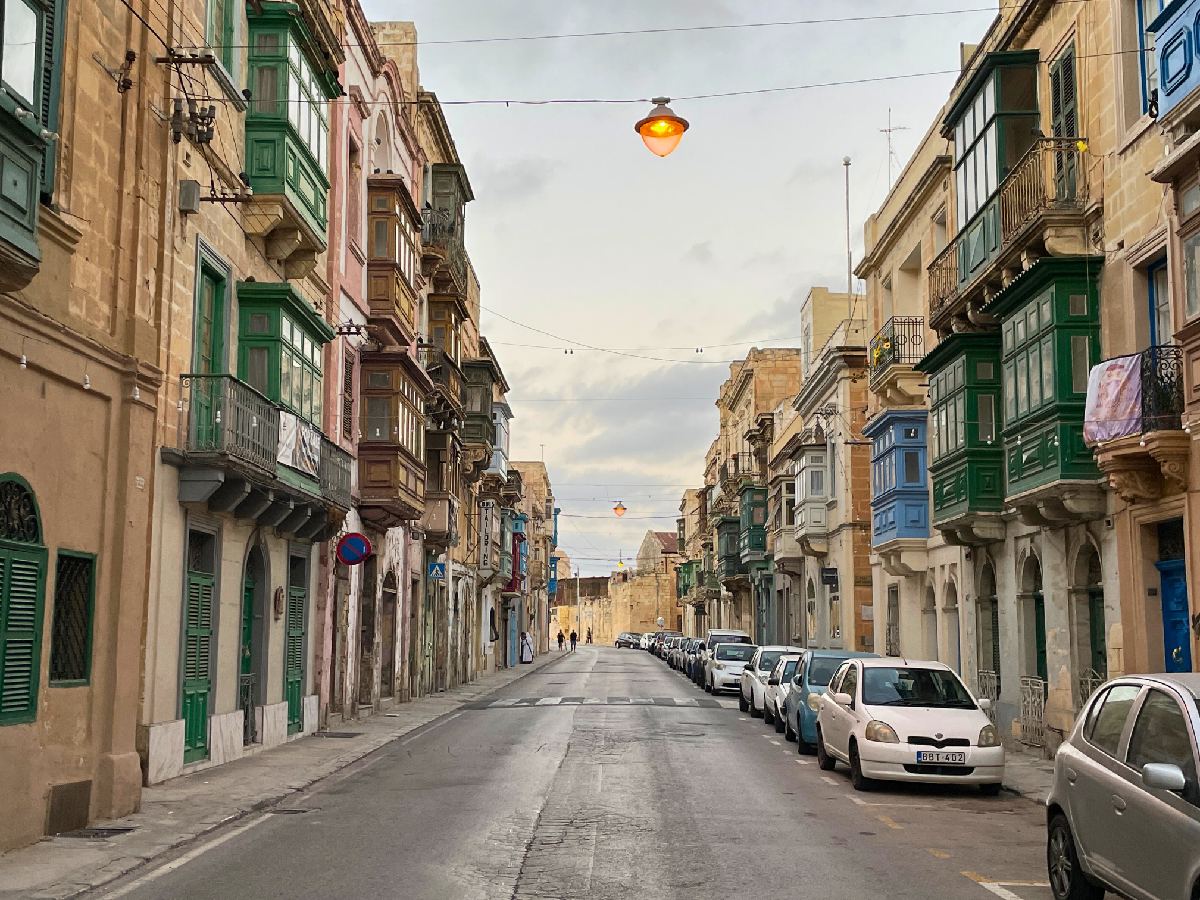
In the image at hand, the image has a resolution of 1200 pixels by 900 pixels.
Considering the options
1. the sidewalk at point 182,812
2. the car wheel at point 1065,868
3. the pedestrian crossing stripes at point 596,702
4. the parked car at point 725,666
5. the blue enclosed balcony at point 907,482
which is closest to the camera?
the car wheel at point 1065,868

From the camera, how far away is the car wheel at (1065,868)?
8414mm

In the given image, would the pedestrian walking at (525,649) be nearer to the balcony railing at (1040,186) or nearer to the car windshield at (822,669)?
the car windshield at (822,669)

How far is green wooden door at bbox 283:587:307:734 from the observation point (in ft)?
74.5

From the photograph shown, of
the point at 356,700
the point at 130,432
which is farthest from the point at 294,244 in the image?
the point at 356,700

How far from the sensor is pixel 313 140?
69.6ft

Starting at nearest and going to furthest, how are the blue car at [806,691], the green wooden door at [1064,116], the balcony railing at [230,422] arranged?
the balcony railing at [230,422], the green wooden door at [1064,116], the blue car at [806,691]

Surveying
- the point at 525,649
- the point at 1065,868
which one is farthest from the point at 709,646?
the point at 1065,868

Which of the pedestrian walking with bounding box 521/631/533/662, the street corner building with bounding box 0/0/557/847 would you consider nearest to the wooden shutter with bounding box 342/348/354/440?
the street corner building with bounding box 0/0/557/847

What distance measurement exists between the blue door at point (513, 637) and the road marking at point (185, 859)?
60688 millimetres

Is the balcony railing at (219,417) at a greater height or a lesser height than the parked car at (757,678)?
greater

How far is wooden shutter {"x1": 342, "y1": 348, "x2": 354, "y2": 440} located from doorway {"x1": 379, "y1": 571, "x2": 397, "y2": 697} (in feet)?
18.6

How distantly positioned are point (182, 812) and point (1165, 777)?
9969 millimetres

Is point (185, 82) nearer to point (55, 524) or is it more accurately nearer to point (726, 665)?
point (55, 524)

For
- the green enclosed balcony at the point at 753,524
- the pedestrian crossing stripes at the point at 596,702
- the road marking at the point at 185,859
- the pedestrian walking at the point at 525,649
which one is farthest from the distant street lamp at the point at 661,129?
the pedestrian walking at the point at 525,649
